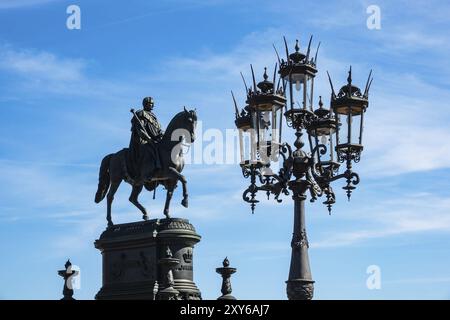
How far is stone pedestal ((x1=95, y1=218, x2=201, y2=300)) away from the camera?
3127cm

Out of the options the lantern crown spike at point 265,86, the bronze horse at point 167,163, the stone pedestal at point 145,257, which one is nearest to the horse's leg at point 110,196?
the bronze horse at point 167,163

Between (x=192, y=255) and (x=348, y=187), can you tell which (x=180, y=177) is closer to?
(x=192, y=255)

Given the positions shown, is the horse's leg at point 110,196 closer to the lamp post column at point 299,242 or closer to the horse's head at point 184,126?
the horse's head at point 184,126

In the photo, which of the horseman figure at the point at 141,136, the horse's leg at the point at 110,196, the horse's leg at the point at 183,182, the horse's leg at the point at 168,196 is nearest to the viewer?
the horse's leg at the point at 183,182

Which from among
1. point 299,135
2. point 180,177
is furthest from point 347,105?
point 180,177

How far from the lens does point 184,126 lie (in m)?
31.8

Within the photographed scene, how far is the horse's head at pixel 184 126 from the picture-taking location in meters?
31.8

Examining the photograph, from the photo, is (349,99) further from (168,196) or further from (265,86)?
(168,196)

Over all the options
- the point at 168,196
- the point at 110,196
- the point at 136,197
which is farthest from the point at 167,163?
the point at 110,196

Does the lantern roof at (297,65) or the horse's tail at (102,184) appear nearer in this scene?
the lantern roof at (297,65)

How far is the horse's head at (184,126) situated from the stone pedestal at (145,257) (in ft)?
7.68

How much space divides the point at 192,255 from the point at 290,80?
664 cm

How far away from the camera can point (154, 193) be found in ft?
108
